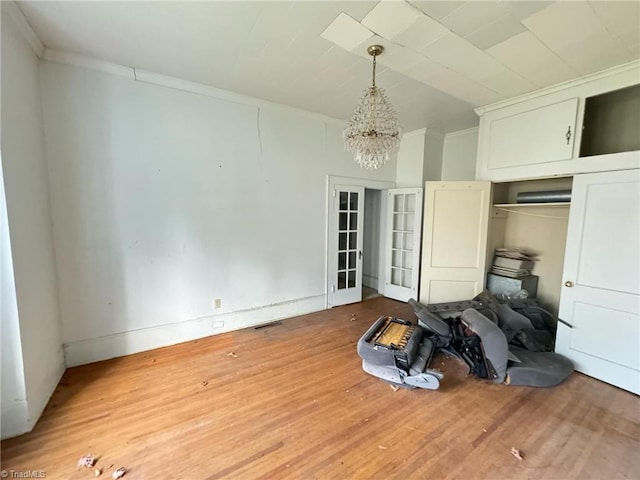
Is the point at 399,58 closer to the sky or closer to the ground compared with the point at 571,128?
closer to the sky

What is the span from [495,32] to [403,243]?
3.29 meters

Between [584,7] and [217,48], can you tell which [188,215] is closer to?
[217,48]

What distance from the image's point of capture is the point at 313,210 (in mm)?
4105

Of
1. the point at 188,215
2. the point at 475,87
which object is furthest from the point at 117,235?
the point at 475,87

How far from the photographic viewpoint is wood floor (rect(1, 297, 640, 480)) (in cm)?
165

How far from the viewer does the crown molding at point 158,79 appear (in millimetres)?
2457

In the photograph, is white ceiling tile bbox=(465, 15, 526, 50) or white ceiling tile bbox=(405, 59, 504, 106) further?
white ceiling tile bbox=(405, 59, 504, 106)

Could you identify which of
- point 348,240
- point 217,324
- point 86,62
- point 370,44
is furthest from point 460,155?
point 86,62

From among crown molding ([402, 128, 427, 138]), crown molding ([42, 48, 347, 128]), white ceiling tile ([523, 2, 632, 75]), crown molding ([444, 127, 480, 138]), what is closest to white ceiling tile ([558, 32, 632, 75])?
white ceiling tile ([523, 2, 632, 75])

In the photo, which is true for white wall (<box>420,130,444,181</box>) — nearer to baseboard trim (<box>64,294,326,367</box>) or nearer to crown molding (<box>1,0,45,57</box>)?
baseboard trim (<box>64,294,326,367</box>)

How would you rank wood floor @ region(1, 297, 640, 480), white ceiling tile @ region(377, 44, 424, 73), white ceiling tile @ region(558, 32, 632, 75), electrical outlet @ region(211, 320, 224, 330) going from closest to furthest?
wood floor @ region(1, 297, 640, 480) < white ceiling tile @ region(558, 32, 632, 75) < white ceiling tile @ region(377, 44, 424, 73) < electrical outlet @ region(211, 320, 224, 330)

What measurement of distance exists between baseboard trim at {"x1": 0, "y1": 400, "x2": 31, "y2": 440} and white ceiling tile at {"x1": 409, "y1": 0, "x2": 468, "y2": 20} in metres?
3.87

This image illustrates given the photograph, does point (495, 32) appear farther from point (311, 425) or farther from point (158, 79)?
point (311, 425)

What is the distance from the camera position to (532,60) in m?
2.42
